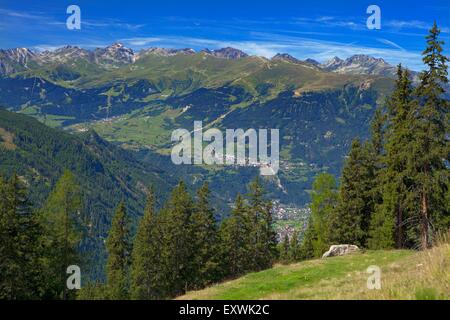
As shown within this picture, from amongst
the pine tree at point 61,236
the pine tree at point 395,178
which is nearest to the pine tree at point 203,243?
the pine tree at point 61,236

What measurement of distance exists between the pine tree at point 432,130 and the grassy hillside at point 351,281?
22.8 ft

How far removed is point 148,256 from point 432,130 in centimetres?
3739

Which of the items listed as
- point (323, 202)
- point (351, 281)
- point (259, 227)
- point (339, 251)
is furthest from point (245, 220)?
point (351, 281)

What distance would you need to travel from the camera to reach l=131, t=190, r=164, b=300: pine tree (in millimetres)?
58531

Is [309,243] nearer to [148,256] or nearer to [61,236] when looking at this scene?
[148,256]

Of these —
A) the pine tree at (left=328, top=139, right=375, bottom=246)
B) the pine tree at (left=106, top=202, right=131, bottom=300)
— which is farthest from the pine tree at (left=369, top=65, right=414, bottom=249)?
the pine tree at (left=106, top=202, right=131, bottom=300)

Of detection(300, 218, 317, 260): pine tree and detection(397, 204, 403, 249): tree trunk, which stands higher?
detection(397, 204, 403, 249): tree trunk

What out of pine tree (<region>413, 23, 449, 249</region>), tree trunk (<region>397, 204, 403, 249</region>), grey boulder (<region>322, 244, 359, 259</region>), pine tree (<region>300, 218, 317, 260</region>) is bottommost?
pine tree (<region>300, 218, 317, 260</region>)

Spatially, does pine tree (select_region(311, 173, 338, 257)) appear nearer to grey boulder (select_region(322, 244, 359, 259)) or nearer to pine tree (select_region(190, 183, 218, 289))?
pine tree (select_region(190, 183, 218, 289))

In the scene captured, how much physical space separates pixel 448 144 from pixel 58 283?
40.8 metres

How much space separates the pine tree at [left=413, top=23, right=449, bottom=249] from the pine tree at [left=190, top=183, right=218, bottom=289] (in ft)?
90.0

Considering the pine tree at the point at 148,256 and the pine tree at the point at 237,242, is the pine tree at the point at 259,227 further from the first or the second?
the pine tree at the point at 148,256

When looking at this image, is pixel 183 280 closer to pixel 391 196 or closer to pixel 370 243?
pixel 370 243
